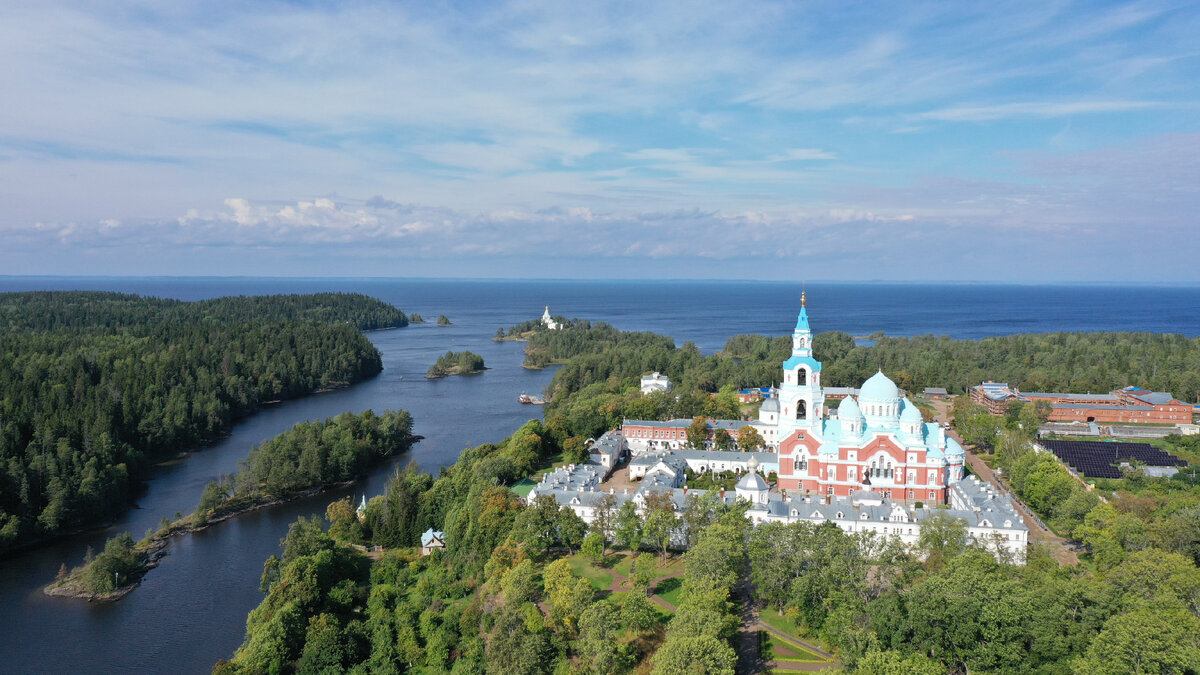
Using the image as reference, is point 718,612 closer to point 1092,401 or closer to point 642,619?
Result: point 642,619

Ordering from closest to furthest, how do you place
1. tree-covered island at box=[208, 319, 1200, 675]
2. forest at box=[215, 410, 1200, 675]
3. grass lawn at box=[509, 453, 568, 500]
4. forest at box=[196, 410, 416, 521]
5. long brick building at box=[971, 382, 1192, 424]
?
forest at box=[215, 410, 1200, 675] → tree-covered island at box=[208, 319, 1200, 675] → grass lawn at box=[509, 453, 568, 500] → forest at box=[196, 410, 416, 521] → long brick building at box=[971, 382, 1192, 424]

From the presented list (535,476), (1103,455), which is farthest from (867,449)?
(1103,455)

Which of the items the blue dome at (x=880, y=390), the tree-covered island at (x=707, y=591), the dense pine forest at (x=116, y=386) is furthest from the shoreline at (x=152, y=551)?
the blue dome at (x=880, y=390)

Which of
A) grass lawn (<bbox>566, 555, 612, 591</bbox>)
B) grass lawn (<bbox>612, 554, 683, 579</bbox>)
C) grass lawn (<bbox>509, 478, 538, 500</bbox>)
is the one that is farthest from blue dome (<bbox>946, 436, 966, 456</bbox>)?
grass lawn (<bbox>509, 478, 538, 500</bbox>)

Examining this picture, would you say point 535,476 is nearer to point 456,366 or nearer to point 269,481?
point 269,481

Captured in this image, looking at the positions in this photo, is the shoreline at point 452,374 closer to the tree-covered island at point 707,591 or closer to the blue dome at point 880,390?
the tree-covered island at point 707,591

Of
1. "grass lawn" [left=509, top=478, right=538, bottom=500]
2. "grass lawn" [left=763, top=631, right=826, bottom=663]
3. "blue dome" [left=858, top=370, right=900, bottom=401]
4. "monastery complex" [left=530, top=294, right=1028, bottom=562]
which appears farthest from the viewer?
"grass lawn" [left=509, top=478, right=538, bottom=500]

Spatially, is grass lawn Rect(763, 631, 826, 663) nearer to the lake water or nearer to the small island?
the lake water

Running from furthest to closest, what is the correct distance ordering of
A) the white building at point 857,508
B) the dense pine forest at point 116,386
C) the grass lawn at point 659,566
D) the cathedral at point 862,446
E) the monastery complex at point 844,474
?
1. the dense pine forest at point 116,386
2. the cathedral at point 862,446
3. the monastery complex at point 844,474
4. the white building at point 857,508
5. the grass lawn at point 659,566
